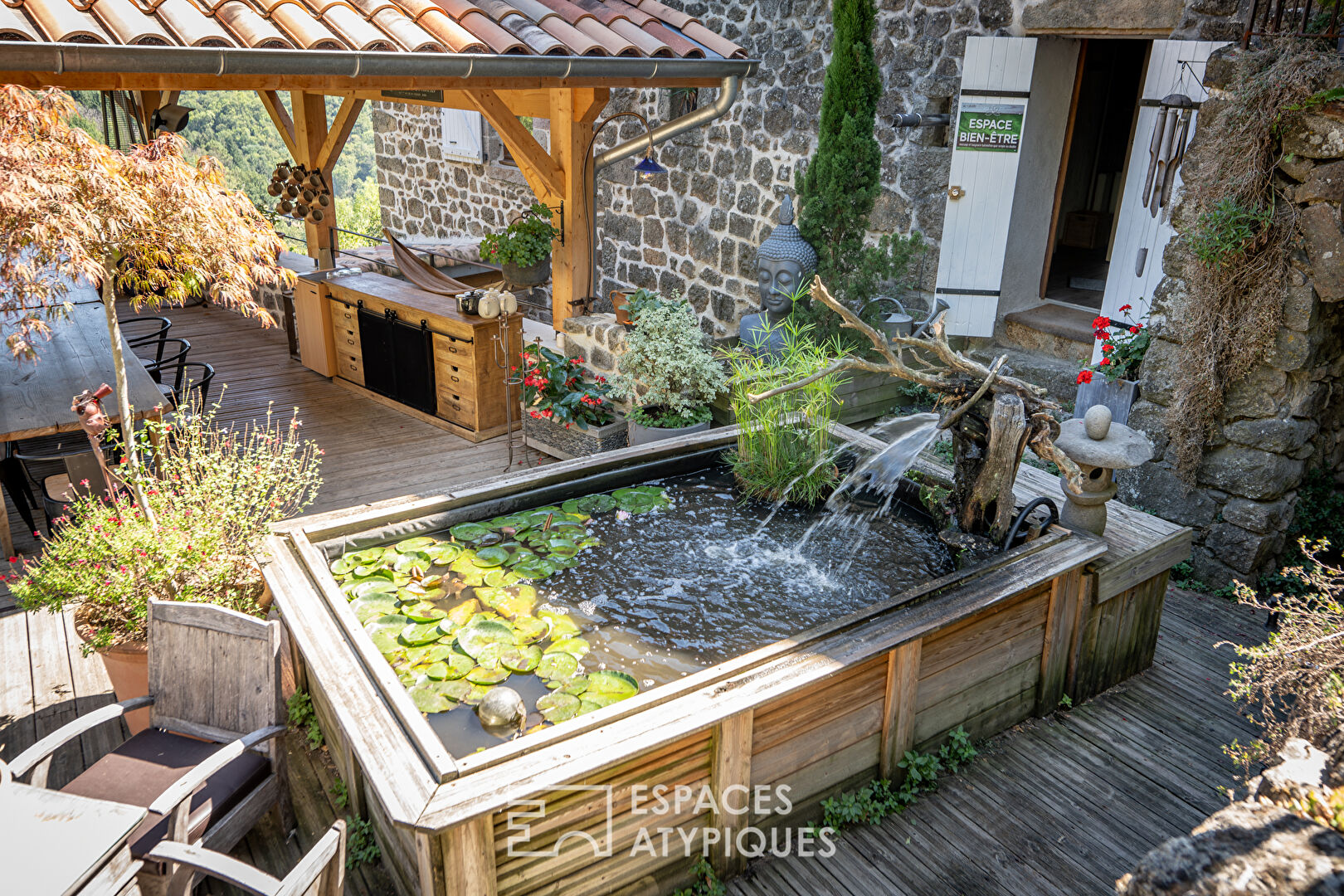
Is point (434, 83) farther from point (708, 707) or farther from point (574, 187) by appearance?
point (708, 707)

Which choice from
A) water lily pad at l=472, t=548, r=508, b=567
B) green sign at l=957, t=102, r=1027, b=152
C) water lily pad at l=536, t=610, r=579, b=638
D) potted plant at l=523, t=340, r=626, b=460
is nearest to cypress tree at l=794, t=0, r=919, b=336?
green sign at l=957, t=102, r=1027, b=152

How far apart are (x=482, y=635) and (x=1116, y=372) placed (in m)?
3.66

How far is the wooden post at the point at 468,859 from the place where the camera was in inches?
85.1

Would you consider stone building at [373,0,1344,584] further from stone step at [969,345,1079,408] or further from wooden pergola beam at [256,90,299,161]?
wooden pergola beam at [256,90,299,161]

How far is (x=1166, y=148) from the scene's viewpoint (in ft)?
16.3

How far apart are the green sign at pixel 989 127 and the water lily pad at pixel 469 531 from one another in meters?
3.84

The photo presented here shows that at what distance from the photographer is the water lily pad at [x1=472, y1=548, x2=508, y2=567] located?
358 centimetres

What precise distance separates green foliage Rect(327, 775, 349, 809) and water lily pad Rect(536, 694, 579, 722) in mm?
697

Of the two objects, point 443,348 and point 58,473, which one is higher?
point 443,348

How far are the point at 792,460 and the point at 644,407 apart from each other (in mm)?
1393

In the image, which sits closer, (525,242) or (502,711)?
(502,711)

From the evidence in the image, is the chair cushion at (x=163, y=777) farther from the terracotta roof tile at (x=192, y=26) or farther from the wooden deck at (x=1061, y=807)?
the terracotta roof tile at (x=192, y=26)

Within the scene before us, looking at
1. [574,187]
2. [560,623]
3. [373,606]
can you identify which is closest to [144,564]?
[373,606]

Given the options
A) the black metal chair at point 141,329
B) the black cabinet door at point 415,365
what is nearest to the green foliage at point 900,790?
the black cabinet door at point 415,365
